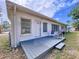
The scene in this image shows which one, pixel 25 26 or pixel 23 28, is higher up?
pixel 25 26

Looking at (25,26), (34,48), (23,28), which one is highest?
(25,26)

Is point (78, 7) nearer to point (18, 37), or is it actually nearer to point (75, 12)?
point (75, 12)

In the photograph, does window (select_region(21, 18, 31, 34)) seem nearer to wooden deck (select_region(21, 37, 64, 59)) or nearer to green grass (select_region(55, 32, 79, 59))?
wooden deck (select_region(21, 37, 64, 59))

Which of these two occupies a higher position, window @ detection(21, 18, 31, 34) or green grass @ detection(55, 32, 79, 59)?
window @ detection(21, 18, 31, 34)

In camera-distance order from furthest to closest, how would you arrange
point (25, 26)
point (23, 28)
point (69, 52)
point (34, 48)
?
point (25, 26) → point (23, 28) → point (69, 52) → point (34, 48)

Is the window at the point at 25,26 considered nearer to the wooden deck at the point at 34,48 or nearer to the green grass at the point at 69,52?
the wooden deck at the point at 34,48

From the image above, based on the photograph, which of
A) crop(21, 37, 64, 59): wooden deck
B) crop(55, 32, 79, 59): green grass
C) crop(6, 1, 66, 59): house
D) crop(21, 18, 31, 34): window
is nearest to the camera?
crop(21, 37, 64, 59): wooden deck

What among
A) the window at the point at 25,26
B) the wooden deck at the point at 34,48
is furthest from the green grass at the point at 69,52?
the window at the point at 25,26

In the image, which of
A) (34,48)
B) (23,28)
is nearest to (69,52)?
(34,48)

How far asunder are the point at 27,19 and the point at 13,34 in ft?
7.38

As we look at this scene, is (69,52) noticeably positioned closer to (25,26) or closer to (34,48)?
(34,48)

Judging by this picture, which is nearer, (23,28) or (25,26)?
(23,28)

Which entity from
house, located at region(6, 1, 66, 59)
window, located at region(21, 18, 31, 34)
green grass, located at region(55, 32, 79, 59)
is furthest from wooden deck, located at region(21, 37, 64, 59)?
window, located at region(21, 18, 31, 34)

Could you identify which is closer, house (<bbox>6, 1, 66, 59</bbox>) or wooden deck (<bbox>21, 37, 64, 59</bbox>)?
wooden deck (<bbox>21, 37, 64, 59</bbox>)
